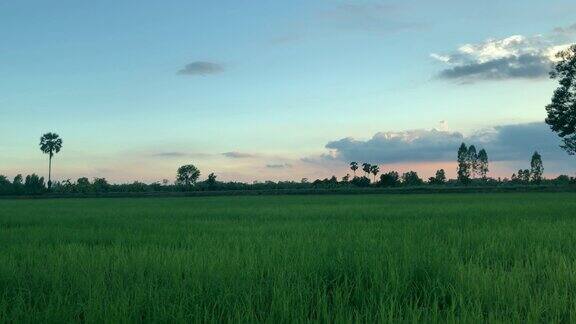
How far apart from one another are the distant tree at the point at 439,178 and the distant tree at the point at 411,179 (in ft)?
8.75

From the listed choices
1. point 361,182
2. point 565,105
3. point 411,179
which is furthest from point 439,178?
point 565,105

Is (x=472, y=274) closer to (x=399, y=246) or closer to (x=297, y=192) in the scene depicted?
(x=399, y=246)

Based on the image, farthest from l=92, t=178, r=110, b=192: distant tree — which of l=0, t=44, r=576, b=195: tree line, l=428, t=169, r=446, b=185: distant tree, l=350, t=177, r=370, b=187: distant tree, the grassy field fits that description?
the grassy field

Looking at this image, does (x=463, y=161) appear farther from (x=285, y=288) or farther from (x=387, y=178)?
(x=285, y=288)

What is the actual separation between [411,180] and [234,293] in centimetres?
9300

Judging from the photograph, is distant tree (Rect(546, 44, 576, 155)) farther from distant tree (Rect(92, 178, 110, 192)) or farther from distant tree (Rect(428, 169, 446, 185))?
distant tree (Rect(92, 178, 110, 192))

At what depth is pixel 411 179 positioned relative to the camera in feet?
320

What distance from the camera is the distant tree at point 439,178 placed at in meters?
98.1

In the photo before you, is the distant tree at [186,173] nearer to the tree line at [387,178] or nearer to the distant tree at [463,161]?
the tree line at [387,178]

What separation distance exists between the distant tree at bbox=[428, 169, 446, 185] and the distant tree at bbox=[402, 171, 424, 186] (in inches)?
105

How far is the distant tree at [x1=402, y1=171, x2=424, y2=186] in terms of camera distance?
89375mm

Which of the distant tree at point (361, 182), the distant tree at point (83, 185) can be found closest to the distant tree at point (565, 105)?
the distant tree at point (361, 182)

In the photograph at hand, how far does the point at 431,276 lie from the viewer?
210 inches

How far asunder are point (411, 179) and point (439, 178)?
1083cm
